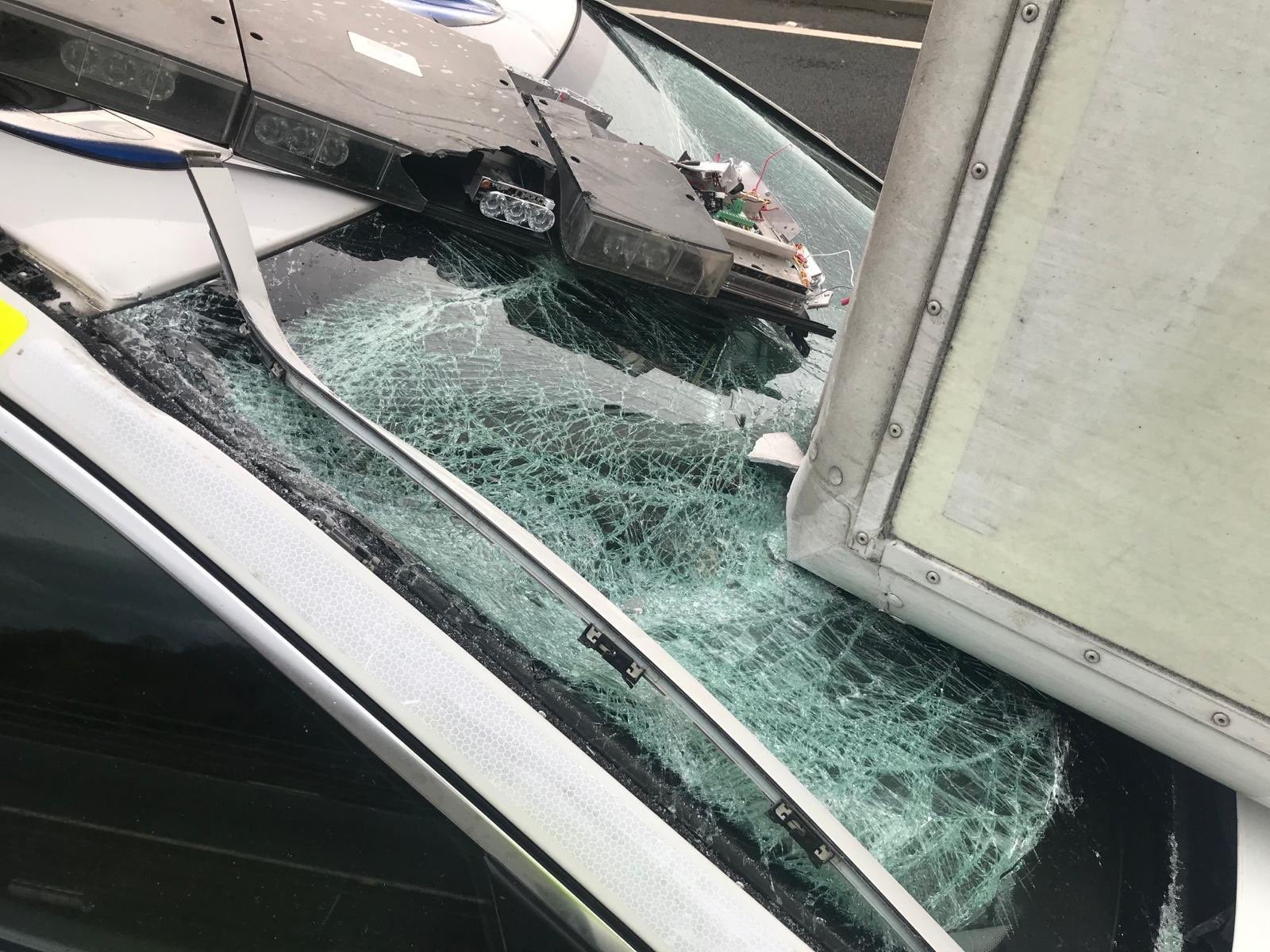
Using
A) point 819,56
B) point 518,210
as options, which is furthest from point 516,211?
point 819,56

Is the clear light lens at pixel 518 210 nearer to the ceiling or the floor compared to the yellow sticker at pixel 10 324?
nearer to the ceiling

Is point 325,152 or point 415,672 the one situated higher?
point 325,152

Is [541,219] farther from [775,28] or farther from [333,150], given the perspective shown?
[775,28]

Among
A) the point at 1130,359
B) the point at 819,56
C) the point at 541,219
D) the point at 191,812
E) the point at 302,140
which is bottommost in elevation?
the point at 191,812

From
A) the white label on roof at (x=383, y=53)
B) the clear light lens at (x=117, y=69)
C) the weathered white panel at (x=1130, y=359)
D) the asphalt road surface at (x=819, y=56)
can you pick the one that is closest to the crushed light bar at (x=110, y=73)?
the clear light lens at (x=117, y=69)

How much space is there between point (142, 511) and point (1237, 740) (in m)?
1.31

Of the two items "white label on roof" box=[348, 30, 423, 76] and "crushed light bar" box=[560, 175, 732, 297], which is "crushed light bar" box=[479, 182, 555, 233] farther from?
"white label on roof" box=[348, 30, 423, 76]

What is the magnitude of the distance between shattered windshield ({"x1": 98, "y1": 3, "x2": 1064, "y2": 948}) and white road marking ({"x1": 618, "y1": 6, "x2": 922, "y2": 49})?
6169 mm

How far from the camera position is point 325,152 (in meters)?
1.57

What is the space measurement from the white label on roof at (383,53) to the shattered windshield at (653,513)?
12.3 inches

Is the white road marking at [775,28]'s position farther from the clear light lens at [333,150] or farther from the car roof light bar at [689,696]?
the car roof light bar at [689,696]

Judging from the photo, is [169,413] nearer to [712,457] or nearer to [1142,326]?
[712,457]

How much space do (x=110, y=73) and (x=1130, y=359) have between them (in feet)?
4.72

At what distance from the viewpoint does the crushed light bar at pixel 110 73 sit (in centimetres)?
140
